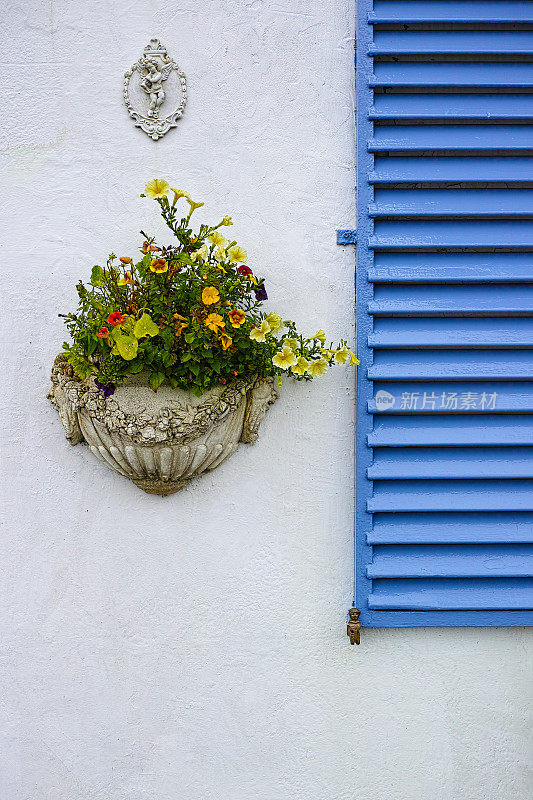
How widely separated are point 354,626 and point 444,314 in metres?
1.10

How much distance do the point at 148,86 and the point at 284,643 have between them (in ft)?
6.48

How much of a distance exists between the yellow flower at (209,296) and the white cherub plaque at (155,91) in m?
0.70

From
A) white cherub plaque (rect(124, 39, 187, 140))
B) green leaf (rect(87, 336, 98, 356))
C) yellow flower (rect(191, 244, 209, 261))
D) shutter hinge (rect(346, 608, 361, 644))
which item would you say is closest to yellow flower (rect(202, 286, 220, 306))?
yellow flower (rect(191, 244, 209, 261))

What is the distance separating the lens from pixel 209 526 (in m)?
2.27

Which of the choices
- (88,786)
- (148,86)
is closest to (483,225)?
(148,86)

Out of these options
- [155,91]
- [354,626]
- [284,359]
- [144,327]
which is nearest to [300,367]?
[284,359]

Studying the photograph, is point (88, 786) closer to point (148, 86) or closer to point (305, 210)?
point (305, 210)

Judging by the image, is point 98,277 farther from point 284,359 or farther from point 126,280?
point 284,359

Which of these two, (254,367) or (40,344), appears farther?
(40,344)

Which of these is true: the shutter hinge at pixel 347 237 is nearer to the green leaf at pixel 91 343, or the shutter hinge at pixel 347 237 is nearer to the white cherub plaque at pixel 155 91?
the white cherub plaque at pixel 155 91

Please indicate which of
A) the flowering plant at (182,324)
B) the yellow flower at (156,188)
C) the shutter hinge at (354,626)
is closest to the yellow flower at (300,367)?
the flowering plant at (182,324)

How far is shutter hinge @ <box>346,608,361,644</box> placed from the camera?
7.09ft

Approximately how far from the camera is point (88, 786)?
2.24 m

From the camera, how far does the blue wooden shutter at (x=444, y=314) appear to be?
2.20m
